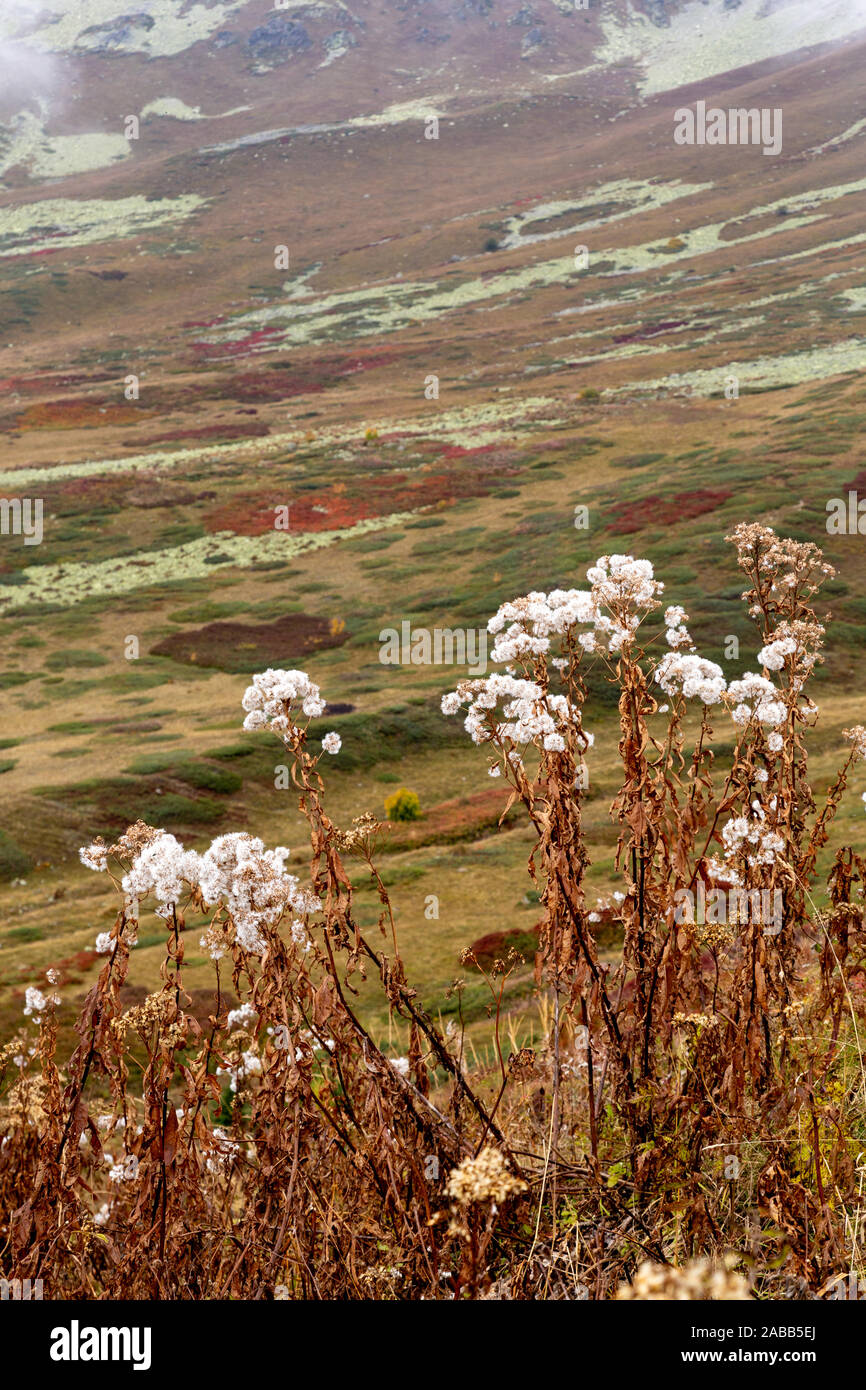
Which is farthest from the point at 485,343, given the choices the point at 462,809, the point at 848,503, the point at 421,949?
the point at 421,949

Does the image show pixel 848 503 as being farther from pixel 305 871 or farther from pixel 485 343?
pixel 485 343

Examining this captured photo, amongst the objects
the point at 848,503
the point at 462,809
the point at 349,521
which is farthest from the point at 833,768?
the point at 349,521

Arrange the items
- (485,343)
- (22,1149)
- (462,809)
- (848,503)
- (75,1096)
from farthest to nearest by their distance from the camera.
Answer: (485,343)
(848,503)
(462,809)
(22,1149)
(75,1096)

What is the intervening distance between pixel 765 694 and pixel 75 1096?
317 centimetres

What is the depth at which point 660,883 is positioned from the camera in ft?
15.4

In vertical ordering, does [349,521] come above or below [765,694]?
above

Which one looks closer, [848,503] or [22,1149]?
[22,1149]

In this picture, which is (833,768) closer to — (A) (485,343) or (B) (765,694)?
(B) (765,694)

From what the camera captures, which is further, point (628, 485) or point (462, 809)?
point (628, 485)

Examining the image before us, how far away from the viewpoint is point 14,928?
65.6 feet

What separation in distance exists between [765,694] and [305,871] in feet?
54.2
